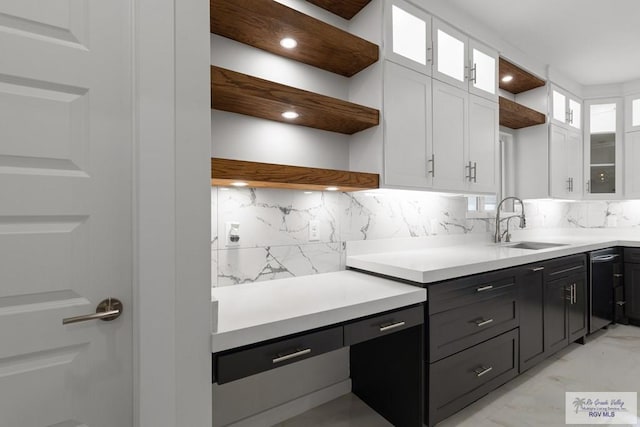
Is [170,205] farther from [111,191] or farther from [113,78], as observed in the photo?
[113,78]

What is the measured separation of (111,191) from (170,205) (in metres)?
0.21

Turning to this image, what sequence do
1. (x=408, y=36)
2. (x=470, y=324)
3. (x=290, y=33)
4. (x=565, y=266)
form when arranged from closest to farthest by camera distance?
(x=290, y=33) < (x=470, y=324) < (x=408, y=36) < (x=565, y=266)

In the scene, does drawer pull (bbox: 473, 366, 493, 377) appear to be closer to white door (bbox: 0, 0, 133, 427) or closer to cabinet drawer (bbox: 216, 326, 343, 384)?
cabinet drawer (bbox: 216, 326, 343, 384)

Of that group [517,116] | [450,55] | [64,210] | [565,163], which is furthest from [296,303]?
[565,163]

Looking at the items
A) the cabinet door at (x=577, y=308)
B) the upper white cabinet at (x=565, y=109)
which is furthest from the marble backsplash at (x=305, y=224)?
the upper white cabinet at (x=565, y=109)

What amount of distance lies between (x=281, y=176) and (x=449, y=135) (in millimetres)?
1324

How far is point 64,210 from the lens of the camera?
3.18ft

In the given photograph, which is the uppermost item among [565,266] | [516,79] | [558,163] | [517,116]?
[516,79]

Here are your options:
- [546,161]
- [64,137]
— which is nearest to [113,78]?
[64,137]

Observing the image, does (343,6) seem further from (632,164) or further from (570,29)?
(632,164)

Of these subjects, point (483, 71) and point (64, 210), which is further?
point (483, 71)

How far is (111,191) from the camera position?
1.04 metres

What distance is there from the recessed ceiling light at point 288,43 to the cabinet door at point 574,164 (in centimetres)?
327

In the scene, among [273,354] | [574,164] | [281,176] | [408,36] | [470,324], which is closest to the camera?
[273,354]
